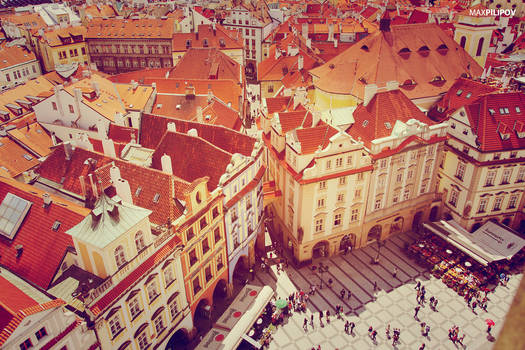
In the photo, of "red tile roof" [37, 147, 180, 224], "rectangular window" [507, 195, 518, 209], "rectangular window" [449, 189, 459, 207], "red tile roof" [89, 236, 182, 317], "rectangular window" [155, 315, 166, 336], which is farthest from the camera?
"rectangular window" [449, 189, 459, 207]

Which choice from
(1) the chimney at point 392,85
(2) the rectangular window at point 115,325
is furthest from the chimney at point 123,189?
(1) the chimney at point 392,85

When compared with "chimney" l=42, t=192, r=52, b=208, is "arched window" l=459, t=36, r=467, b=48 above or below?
above

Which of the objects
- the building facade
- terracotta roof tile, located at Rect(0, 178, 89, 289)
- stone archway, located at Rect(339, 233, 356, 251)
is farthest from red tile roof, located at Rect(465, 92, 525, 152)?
terracotta roof tile, located at Rect(0, 178, 89, 289)

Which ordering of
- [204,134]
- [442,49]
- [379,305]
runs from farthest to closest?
[442,49], [204,134], [379,305]

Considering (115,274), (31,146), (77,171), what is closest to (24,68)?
(31,146)

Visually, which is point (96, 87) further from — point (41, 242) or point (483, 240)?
point (483, 240)

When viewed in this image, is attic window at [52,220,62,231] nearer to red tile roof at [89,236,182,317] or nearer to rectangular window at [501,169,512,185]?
red tile roof at [89,236,182,317]

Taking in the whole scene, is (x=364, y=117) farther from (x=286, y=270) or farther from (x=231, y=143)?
(x=286, y=270)

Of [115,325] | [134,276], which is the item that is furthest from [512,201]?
[115,325]
